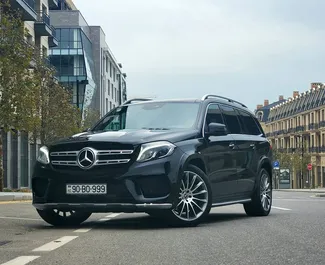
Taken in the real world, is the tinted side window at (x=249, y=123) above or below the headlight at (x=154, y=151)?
above

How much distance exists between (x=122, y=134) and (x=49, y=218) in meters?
1.58

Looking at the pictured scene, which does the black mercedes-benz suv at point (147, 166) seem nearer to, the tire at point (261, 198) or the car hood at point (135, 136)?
the car hood at point (135, 136)

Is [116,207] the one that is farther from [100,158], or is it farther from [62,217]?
[62,217]

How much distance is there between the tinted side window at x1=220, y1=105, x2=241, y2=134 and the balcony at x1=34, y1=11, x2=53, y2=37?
35.7 metres

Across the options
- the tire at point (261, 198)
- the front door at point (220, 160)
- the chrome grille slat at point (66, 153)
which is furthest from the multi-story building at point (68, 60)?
the chrome grille slat at point (66, 153)

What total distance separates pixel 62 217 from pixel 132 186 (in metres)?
1.60

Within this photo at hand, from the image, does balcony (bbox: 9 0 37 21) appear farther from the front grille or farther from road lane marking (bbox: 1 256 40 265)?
road lane marking (bbox: 1 256 40 265)

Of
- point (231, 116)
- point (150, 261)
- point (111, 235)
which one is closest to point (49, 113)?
point (231, 116)

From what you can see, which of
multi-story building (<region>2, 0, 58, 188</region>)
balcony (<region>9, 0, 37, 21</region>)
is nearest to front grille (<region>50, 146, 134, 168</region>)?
multi-story building (<region>2, 0, 58, 188</region>)

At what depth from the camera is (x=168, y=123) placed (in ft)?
31.8

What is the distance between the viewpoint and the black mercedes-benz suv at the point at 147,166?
8492 mm

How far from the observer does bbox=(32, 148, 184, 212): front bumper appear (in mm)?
8453

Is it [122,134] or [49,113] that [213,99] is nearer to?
[122,134]

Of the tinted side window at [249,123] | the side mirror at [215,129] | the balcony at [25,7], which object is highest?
the balcony at [25,7]
